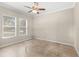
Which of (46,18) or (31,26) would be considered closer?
(31,26)

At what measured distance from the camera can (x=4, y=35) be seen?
1.47 metres

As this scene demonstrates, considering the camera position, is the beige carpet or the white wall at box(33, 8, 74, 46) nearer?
the white wall at box(33, 8, 74, 46)

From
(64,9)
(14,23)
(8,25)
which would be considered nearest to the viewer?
(8,25)

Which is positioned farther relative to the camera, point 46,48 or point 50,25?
point 46,48

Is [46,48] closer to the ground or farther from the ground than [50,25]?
closer to the ground

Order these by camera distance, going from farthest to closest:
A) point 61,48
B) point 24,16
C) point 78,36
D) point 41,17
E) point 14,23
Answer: point 61,48
point 78,36
point 41,17
point 24,16
point 14,23

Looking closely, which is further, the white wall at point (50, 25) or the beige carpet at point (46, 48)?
the beige carpet at point (46, 48)

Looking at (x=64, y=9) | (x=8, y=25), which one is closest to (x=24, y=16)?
(x=8, y=25)

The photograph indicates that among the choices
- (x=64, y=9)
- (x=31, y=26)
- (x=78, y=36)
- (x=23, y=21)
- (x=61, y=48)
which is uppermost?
(x=64, y=9)

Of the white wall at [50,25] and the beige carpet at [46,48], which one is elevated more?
the white wall at [50,25]

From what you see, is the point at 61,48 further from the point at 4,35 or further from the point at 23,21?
the point at 4,35

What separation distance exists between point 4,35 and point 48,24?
0.95 metres

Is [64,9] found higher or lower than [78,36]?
higher

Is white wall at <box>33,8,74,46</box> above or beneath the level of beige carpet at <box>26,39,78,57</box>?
above
